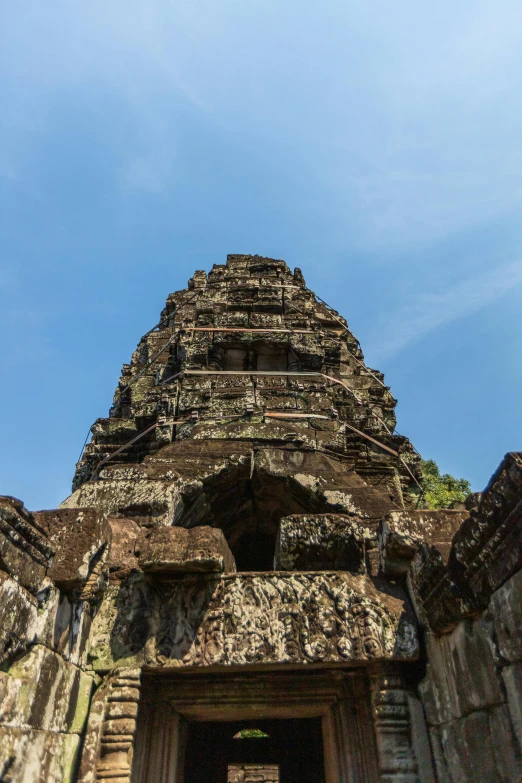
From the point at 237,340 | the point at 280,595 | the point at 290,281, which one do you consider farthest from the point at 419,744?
the point at 290,281

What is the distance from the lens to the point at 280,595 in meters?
3.85

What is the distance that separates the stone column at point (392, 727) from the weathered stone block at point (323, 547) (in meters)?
0.88

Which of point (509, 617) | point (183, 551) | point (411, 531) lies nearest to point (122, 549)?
point (183, 551)

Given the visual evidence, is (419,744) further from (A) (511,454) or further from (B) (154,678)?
(A) (511,454)

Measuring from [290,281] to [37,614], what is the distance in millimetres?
10372

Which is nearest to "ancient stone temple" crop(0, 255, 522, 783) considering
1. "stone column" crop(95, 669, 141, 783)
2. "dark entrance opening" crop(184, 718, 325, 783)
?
"stone column" crop(95, 669, 141, 783)

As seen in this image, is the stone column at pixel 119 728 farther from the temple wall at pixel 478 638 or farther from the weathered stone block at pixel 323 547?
the temple wall at pixel 478 638

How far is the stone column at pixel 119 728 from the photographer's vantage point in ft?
11.3

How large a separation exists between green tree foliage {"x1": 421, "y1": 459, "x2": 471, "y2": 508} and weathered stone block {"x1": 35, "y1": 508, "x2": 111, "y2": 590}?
55.7 feet

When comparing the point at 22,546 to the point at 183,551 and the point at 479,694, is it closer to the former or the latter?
the point at 183,551

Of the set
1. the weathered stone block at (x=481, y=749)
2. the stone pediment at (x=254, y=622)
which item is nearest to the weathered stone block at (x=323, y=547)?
the stone pediment at (x=254, y=622)

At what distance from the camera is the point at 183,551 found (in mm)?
3791

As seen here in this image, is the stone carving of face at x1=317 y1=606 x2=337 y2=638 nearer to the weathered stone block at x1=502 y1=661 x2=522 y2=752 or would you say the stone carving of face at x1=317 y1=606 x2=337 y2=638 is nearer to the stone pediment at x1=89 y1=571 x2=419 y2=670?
the stone pediment at x1=89 y1=571 x2=419 y2=670

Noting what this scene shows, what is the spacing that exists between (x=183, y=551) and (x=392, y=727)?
1.89 meters
